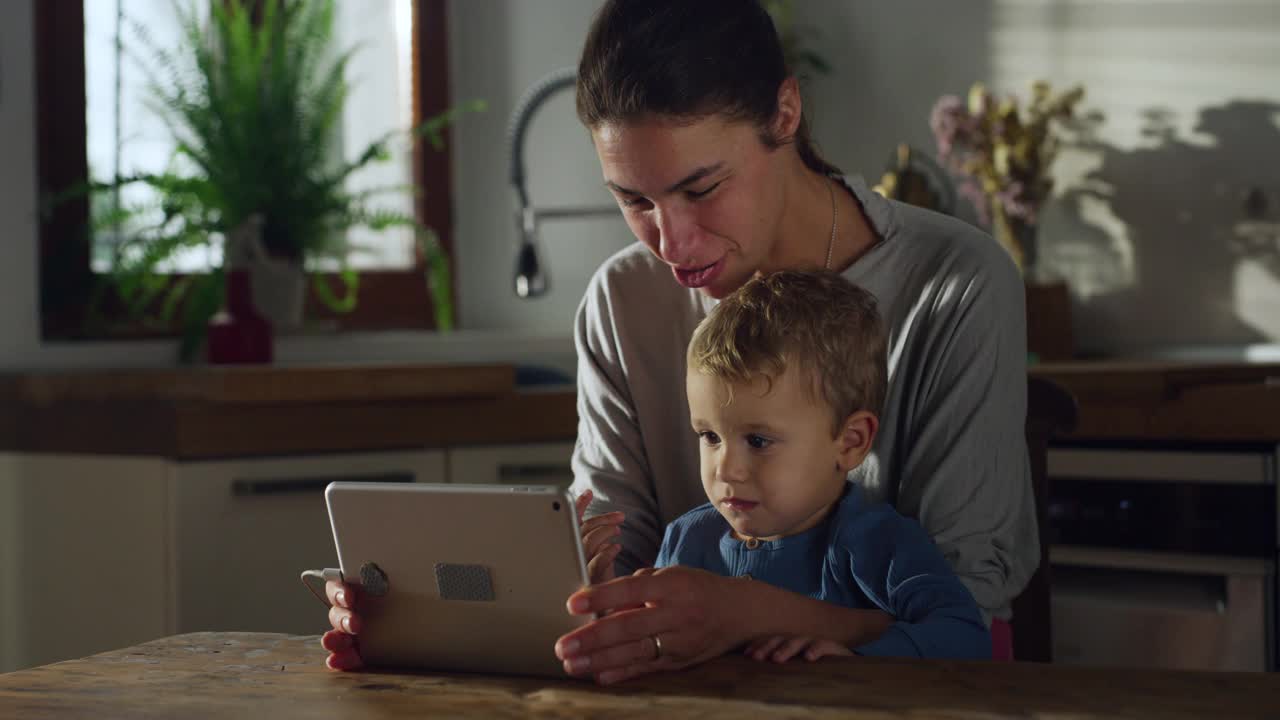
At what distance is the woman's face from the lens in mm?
1334

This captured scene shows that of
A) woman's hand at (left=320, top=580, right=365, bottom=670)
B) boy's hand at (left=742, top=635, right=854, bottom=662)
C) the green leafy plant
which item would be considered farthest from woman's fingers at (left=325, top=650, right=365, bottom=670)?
the green leafy plant

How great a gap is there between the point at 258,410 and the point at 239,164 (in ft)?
2.45

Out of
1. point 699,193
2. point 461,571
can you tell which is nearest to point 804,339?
point 699,193

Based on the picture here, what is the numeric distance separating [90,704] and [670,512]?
29.8 inches

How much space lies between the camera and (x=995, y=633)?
1.38 m

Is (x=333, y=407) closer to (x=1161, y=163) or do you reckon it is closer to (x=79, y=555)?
(x=79, y=555)

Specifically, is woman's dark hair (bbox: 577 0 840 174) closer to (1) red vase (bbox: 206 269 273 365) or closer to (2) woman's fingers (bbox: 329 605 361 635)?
(2) woman's fingers (bbox: 329 605 361 635)

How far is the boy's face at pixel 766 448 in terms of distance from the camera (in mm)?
1242

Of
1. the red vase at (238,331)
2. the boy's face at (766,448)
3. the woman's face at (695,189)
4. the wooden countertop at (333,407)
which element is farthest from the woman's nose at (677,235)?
the red vase at (238,331)

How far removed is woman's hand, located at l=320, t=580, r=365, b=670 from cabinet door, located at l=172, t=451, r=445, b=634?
139 centimetres

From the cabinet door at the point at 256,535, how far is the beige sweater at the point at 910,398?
3.13ft

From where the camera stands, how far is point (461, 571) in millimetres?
979

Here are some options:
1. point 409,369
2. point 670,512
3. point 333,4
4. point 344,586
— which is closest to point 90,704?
point 344,586

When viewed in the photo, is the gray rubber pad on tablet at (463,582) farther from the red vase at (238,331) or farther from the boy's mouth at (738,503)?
the red vase at (238,331)
